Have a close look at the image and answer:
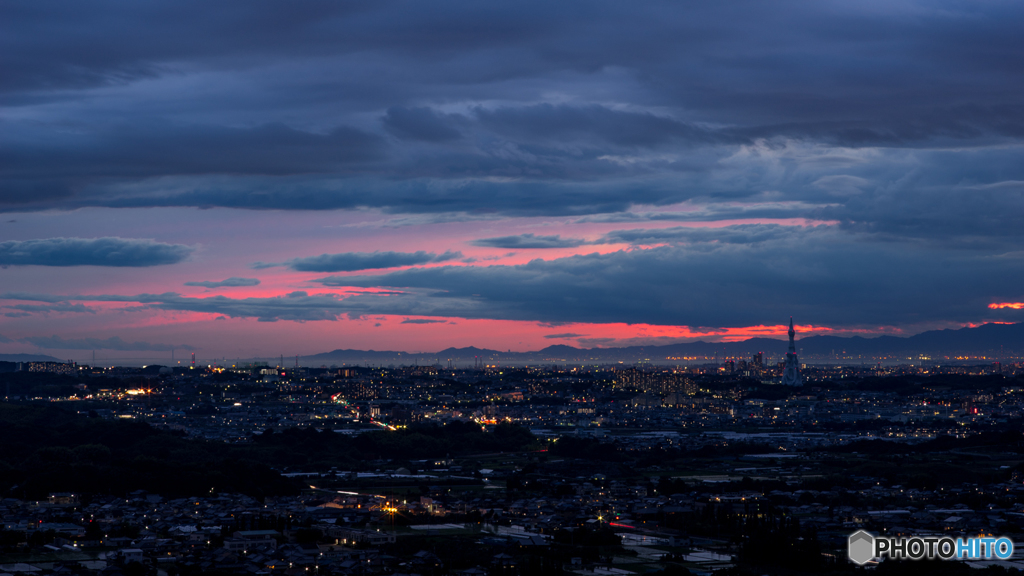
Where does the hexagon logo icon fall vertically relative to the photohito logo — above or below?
below

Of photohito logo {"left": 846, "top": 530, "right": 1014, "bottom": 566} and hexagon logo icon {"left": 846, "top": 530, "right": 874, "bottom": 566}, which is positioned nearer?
photohito logo {"left": 846, "top": 530, "right": 1014, "bottom": 566}

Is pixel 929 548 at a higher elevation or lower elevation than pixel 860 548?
higher

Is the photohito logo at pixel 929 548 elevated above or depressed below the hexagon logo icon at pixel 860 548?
above

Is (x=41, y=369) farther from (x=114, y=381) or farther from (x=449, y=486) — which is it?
(x=449, y=486)

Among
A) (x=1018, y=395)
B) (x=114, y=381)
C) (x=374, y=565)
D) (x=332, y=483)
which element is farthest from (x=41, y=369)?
(x=374, y=565)

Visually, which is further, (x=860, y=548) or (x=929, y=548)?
(x=860, y=548)

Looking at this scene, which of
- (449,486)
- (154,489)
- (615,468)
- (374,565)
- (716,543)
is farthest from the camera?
(615,468)

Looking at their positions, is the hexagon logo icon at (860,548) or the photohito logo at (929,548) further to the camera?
the hexagon logo icon at (860,548)
